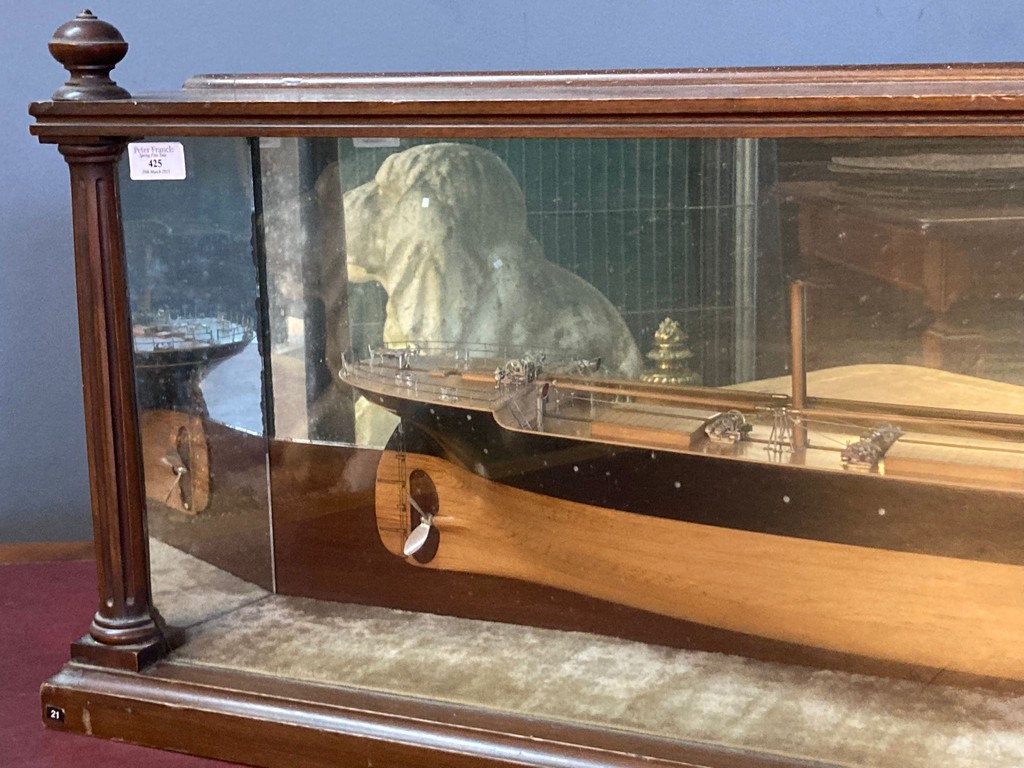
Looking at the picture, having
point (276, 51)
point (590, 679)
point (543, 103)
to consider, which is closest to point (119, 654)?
point (590, 679)

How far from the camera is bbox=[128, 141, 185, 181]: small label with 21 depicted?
1346 millimetres

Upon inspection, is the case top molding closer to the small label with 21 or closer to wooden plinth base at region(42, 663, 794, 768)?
the small label with 21

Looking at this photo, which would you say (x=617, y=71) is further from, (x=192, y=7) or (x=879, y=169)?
(x=192, y=7)

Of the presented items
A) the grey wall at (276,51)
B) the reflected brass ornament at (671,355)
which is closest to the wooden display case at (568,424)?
the reflected brass ornament at (671,355)

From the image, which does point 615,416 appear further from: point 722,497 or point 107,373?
point 107,373

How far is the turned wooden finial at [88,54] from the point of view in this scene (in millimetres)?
1270

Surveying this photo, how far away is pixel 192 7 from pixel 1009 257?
1263mm

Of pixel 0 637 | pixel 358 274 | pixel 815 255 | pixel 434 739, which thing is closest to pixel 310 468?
pixel 358 274

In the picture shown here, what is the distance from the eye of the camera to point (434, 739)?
123 centimetres

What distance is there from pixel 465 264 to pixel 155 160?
339 mm

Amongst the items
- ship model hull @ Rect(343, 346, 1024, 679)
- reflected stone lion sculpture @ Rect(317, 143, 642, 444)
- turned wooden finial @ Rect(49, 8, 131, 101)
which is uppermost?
turned wooden finial @ Rect(49, 8, 131, 101)

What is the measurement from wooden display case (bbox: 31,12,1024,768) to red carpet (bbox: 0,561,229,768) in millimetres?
31

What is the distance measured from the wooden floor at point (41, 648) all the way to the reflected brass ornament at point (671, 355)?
0.59 m

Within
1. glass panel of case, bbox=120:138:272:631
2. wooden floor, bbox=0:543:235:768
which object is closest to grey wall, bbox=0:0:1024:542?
wooden floor, bbox=0:543:235:768
